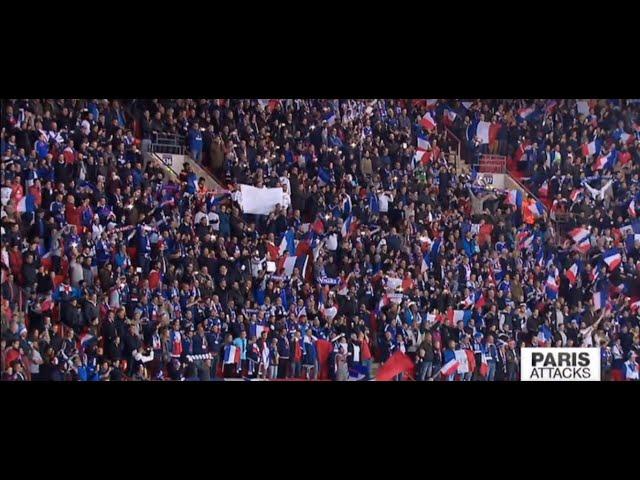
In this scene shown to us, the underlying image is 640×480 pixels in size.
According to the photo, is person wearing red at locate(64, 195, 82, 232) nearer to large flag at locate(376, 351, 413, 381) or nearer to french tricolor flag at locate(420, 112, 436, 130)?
large flag at locate(376, 351, 413, 381)

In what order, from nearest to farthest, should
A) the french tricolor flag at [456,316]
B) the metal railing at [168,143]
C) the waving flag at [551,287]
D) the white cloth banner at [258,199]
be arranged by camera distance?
the metal railing at [168,143] < the white cloth banner at [258,199] < the french tricolor flag at [456,316] < the waving flag at [551,287]

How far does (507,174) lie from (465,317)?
1.76 meters

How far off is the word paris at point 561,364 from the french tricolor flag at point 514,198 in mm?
1732

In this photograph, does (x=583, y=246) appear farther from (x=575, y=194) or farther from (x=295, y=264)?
(x=295, y=264)

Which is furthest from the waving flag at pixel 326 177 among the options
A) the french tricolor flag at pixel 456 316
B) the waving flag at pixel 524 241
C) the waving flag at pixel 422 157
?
the waving flag at pixel 524 241

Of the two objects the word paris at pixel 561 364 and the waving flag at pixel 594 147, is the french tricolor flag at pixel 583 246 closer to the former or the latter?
the waving flag at pixel 594 147

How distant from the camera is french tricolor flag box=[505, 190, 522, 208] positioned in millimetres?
16391

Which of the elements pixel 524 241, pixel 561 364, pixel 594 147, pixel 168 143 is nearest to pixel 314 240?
pixel 168 143

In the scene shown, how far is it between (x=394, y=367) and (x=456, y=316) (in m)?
0.95

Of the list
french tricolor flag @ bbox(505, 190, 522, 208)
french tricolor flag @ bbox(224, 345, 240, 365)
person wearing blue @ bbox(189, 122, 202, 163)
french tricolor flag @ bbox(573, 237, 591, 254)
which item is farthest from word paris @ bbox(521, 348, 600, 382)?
person wearing blue @ bbox(189, 122, 202, 163)

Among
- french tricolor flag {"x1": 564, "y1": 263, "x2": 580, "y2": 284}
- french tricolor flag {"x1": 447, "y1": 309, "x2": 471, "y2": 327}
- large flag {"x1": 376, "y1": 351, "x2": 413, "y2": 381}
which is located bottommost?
large flag {"x1": 376, "y1": 351, "x2": 413, "y2": 381}

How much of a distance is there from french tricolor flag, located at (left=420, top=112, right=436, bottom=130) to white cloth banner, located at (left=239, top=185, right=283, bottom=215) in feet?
6.12

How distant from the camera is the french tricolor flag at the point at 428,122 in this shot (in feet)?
53.3

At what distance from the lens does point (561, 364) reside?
16078mm
